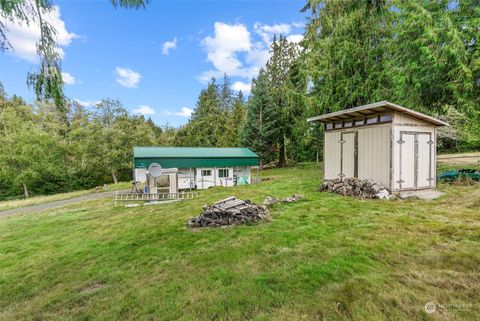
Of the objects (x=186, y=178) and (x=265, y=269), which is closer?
(x=265, y=269)

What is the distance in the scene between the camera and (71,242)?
564 cm

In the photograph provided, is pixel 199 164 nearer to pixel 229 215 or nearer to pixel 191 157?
pixel 191 157

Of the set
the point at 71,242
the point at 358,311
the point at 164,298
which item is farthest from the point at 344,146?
the point at 71,242

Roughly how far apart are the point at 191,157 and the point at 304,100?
29.3 ft

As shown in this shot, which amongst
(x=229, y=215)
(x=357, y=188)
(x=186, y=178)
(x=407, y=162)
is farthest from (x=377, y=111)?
(x=186, y=178)

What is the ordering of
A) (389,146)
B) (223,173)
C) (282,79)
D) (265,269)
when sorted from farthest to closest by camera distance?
(282,79) < (223,173) < (389,146) < (265,269)

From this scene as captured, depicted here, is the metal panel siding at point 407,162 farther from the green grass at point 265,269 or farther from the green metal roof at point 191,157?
the green metal roof at point 191,157

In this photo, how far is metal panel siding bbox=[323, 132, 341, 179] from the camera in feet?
31.7

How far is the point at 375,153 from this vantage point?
8234 millimetres

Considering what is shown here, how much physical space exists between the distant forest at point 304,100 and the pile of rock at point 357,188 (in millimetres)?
5100

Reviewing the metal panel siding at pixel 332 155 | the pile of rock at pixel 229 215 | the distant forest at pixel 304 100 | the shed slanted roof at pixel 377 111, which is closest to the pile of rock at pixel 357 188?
the metal panel siding at pixel 332 155

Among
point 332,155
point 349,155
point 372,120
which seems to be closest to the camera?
point 372,120

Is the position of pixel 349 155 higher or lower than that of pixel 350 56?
lower

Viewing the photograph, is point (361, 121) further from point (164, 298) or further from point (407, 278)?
point (164, 298)
